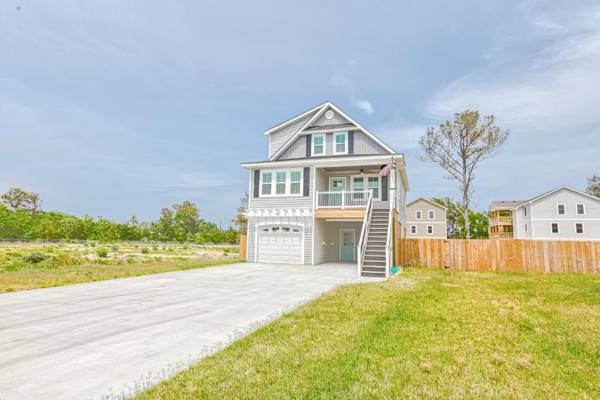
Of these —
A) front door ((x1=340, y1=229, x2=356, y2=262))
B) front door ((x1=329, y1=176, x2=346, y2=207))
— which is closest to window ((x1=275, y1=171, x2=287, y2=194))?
front door ((x1=329, y1=176, x2=346, y2=207))

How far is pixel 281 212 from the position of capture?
1722 cm

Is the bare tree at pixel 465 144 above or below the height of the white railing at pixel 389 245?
above

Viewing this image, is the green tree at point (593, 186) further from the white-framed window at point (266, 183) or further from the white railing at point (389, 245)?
the white-framed window at point (266, 183)

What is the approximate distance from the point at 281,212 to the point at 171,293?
9.20 metres

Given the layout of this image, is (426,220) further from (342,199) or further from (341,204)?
(342,199)

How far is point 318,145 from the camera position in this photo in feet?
60.6

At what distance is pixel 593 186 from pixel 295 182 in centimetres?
5315

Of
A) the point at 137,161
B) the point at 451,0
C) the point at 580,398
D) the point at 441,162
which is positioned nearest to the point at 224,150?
the point at 137,161

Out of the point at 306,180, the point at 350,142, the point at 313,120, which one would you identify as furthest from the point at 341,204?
the point at 313,120

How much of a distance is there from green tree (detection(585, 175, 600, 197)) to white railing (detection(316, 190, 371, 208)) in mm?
49178

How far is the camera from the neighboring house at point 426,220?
1650 inches

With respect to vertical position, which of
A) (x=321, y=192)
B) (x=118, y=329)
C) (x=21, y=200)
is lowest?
(x=118, y=329)

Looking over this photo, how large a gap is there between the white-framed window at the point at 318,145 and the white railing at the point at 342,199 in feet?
8.50

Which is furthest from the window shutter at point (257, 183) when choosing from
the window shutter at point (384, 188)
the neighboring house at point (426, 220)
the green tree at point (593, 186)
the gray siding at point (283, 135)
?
the green tree at point (593, 186)
